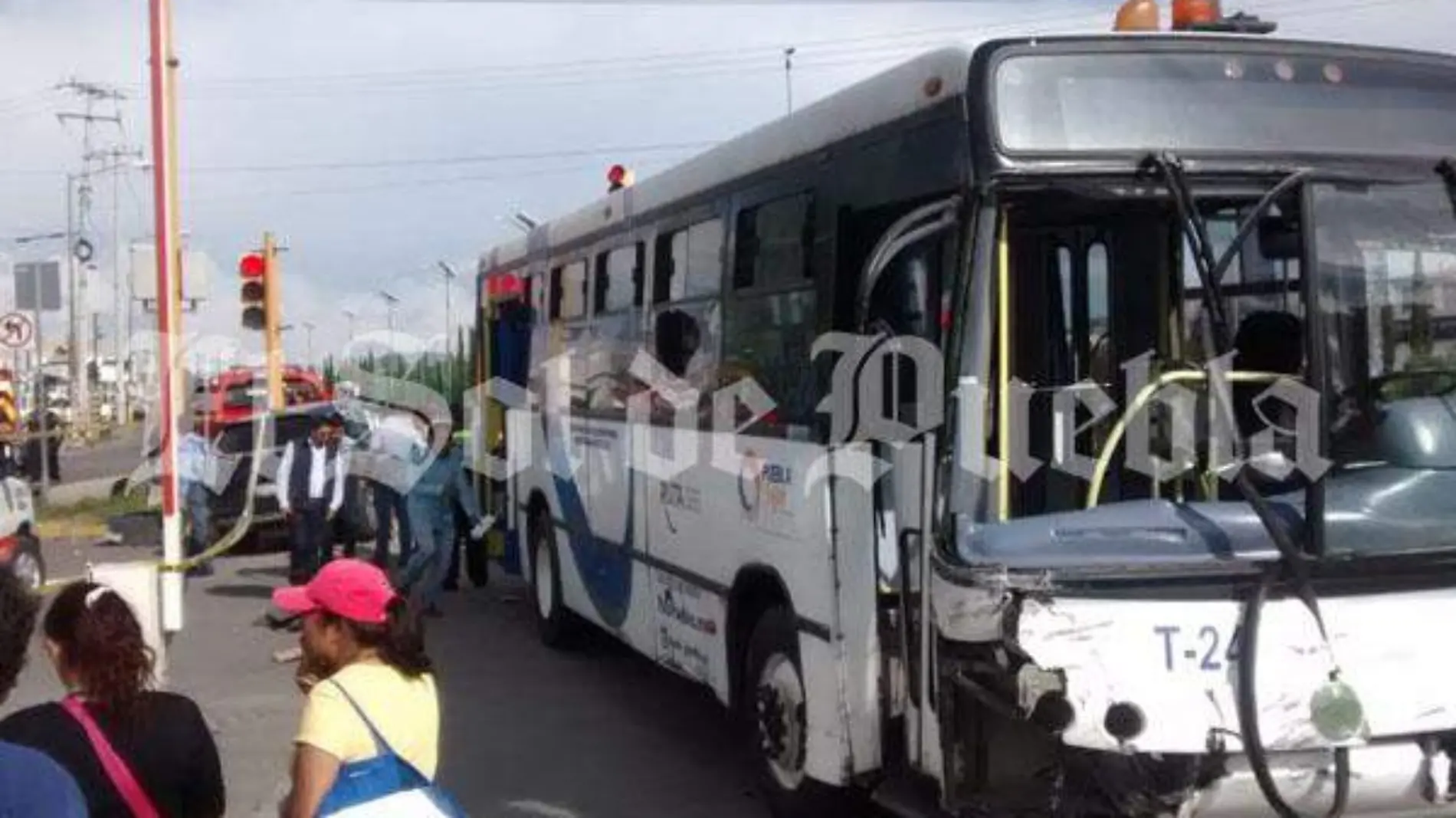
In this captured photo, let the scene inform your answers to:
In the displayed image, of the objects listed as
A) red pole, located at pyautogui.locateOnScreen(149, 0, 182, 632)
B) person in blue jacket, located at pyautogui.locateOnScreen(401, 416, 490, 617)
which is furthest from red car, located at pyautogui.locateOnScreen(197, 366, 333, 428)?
red pole, located at pyautogui.locateOnScreen(149, 0, 182, 632)

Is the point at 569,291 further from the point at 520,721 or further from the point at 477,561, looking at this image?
the point at 477,561

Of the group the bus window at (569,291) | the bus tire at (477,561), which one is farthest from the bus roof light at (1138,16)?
the bus tire at (477,561)

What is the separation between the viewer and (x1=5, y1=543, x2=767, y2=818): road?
791 centimetres

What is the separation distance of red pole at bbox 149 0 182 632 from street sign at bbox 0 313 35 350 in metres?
17.9

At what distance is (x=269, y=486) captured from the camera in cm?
1920

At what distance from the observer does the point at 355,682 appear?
151 inches

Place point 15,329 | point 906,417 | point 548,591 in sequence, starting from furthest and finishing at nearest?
1. point 15,329
2. point 548,591
3. point 906,417

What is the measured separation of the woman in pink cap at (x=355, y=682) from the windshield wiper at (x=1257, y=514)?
241cm

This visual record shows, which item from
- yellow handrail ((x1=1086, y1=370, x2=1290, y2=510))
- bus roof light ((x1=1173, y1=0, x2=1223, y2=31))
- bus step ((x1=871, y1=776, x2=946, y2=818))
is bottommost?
bus step ((x1=871, y1=776, x2=946, y2=818))

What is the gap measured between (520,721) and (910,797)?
13.8 ft

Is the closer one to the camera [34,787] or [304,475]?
[34,787]

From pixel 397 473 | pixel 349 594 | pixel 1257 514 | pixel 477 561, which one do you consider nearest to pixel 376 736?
pixel 349 594

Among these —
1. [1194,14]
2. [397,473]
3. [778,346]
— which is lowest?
[397,473]

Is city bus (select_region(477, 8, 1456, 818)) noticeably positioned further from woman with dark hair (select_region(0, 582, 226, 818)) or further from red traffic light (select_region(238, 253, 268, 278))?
red traffic light (select_region(238, 253, 268, 278))
